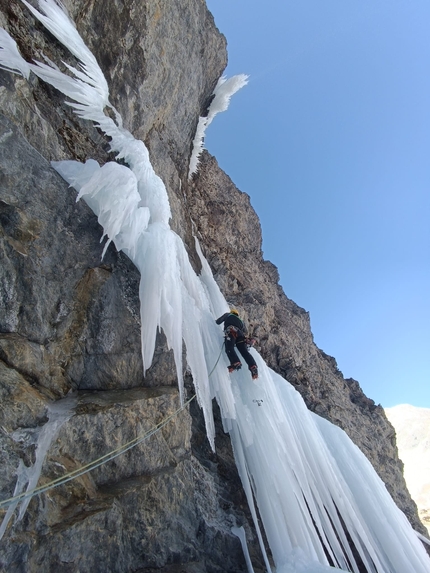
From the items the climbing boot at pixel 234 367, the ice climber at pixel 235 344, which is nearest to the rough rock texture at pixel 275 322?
the ice climber at pixel 235 344

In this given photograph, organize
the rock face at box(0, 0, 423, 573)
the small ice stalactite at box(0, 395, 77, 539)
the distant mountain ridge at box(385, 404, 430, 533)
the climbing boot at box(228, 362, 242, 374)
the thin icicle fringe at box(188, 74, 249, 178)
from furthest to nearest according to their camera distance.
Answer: the distant mountain ridge at box(385, 404, 430, 533) → the thin icicle fringe at box(188, 74, 249, 178) → the climbing boot at box(228, 362, 242, 374) → the rock face at box(0, 0, 423, 573) → the small ice stalactite at box(0, 395, 77, 539)

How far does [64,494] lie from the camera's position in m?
3.32

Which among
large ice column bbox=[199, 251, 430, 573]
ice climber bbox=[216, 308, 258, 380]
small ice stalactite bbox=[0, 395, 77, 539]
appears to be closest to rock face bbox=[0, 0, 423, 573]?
small ice stalactite bbox=[0, 395, 77, 539]

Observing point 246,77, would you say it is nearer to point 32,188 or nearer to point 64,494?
point 32,188

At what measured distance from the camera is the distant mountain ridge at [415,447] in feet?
112

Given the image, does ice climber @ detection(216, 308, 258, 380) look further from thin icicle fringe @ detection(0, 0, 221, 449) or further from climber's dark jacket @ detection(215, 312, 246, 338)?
thin icicle fringe @ detection(0, 0, 221, 449)

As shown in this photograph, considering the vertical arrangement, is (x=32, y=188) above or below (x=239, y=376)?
above

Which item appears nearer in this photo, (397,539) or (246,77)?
(397,539)

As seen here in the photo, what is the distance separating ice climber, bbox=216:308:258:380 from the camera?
554 cm

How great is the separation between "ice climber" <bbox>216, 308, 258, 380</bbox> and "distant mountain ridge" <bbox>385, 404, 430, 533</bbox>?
1284 inches

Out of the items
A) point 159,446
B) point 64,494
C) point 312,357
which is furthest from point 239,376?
point 312,357

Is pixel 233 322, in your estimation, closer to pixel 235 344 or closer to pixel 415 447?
pixel 235 344

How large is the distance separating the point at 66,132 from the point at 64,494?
4.71 m

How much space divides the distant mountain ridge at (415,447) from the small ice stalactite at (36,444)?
35.0 metres
